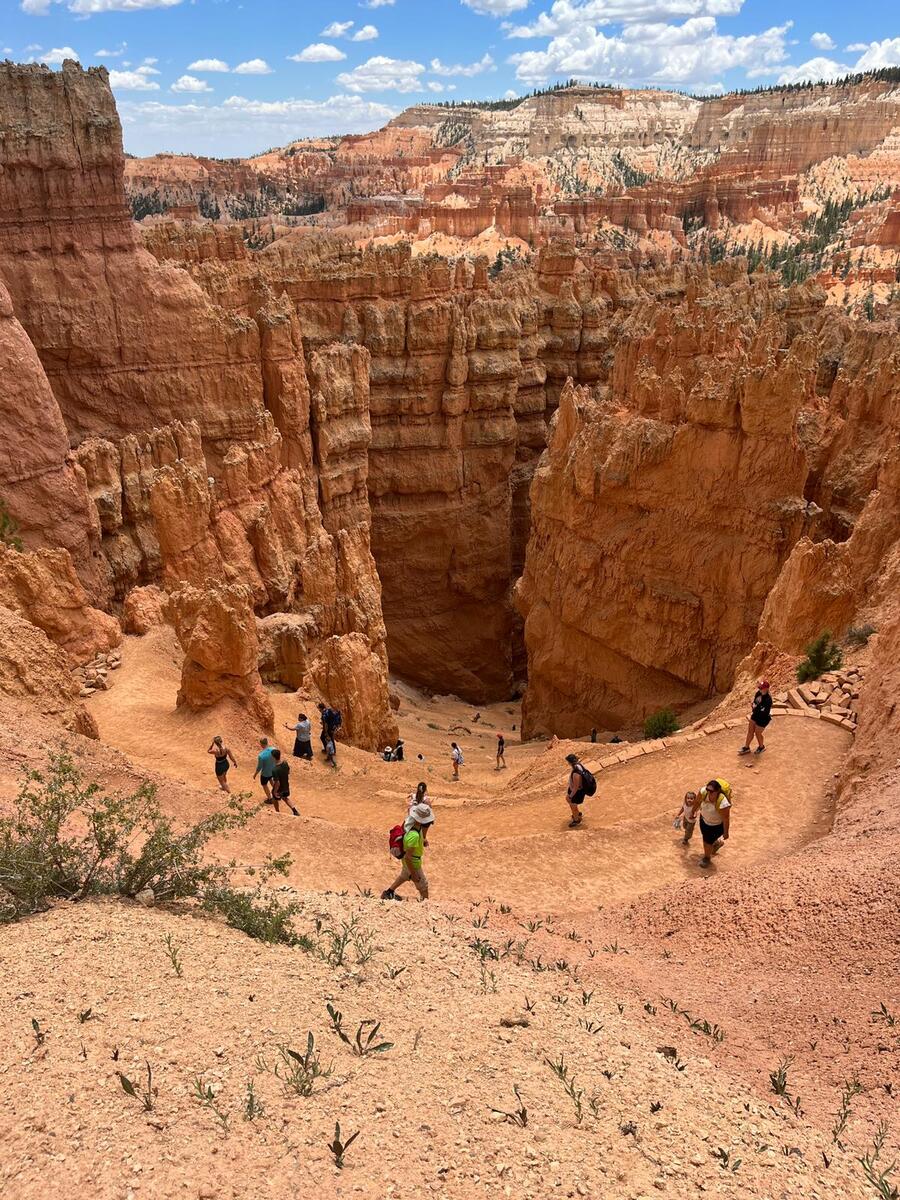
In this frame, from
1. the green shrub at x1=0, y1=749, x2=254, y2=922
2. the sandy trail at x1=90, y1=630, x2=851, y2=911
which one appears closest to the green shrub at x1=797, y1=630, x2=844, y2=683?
the sandy trail at x1=90, y1=630, x2=851, y2=911

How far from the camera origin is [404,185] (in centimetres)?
13412

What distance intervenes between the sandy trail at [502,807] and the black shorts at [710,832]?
291 millimetres

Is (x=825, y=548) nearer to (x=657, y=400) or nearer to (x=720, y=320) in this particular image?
(x=657, y=400)

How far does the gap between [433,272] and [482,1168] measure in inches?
1190

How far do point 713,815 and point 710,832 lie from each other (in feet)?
0.75

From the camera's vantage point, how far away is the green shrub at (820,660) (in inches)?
495

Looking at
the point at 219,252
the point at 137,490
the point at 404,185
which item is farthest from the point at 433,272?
the point at 404,185

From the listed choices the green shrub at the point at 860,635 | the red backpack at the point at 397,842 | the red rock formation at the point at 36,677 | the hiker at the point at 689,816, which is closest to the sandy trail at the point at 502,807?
the hiker at the point at 689,816

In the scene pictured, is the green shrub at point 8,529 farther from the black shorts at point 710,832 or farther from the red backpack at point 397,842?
the black shorts at point 710,832

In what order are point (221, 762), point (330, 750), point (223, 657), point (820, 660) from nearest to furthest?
point (221, 762)
point (820, 660)
point (223, 657)
point (330, 750)

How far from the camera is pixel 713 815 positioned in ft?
29.7

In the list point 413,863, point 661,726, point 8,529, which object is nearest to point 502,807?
point 413,863

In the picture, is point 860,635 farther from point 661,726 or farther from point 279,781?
point 279,781

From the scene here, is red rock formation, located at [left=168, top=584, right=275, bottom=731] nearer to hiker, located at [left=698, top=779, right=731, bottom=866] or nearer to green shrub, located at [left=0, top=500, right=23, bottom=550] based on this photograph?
green shrub, located at [left=0, top=500, right=23, bottom=550]
